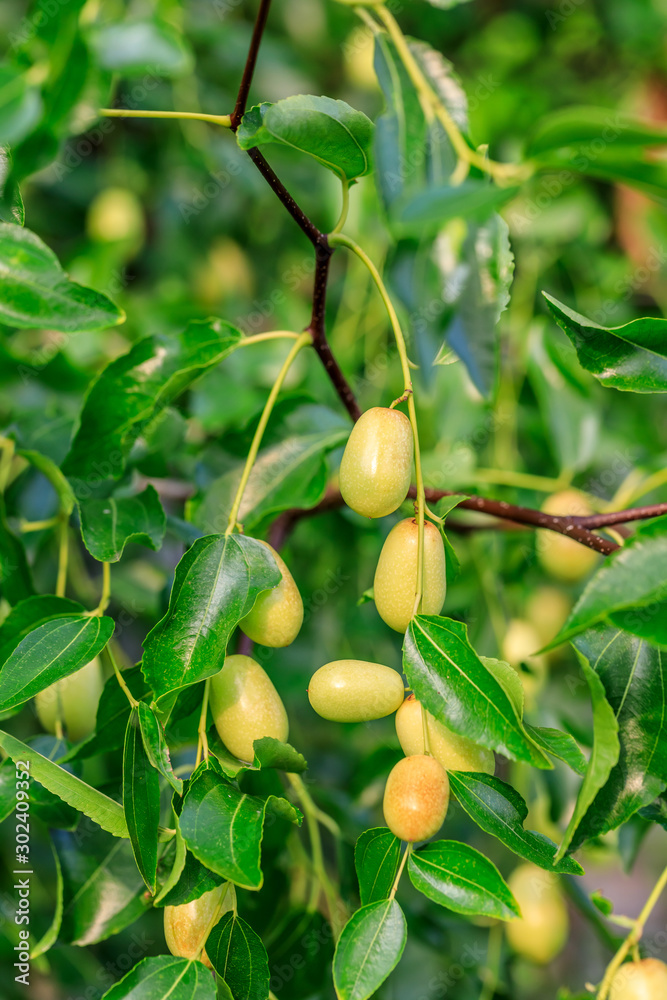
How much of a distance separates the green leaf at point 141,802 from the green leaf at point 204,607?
0.07 m

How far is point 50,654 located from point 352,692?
0.58 feet

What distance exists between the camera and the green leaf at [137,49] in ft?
2.97

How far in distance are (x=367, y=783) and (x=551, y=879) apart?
215 millimetres

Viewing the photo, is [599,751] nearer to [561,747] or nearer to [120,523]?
[561,747]

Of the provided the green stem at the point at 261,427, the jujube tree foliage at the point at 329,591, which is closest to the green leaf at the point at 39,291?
the jujube tree foliage at the point at 329,591

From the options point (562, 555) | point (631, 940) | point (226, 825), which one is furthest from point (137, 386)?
point (562, 555)

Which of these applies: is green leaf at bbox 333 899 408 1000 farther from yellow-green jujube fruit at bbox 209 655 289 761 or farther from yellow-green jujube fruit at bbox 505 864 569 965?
yellow-green jujube fruit at bbox 505 864 569 965

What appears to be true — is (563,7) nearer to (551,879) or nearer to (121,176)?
(121,176)

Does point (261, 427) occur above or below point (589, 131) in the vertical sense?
below

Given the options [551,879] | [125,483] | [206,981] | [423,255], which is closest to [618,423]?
[423,255]

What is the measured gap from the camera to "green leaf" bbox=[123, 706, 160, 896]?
0.42m

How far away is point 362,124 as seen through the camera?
46cm

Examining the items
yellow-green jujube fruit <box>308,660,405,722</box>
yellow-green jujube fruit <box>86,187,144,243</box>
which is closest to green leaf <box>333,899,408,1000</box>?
yellow-green jujube fruit <box>308,660,405,722</box>

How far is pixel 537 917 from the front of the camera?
845mm
